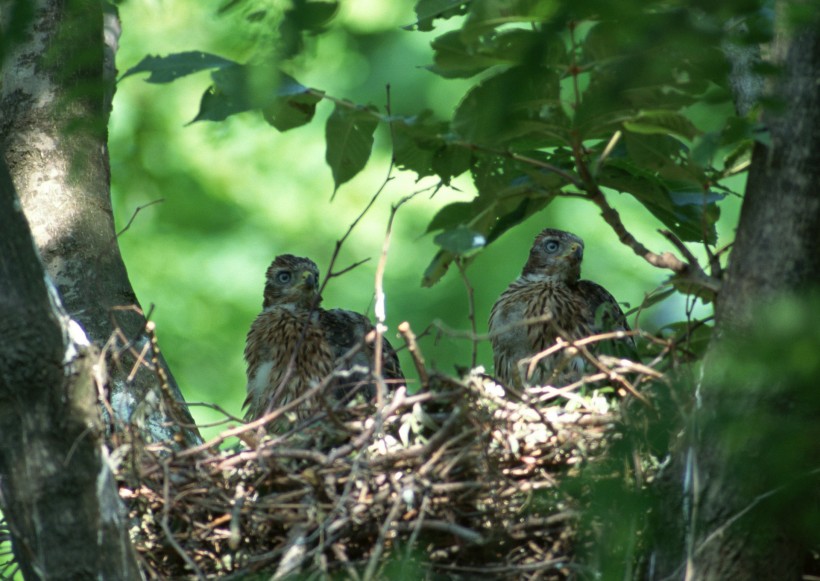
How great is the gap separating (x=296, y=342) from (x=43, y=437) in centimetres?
238

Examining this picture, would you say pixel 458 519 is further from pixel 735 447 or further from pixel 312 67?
pixel 312 67

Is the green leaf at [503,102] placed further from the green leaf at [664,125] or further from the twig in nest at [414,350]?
the twig in nest at [414,350]

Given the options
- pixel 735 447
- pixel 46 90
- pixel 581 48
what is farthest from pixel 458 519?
pixel 46 90

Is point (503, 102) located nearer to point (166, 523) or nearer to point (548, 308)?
point (166, 523)

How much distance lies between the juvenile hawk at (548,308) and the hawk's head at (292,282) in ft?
2.77

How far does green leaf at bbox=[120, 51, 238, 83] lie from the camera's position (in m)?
2.89

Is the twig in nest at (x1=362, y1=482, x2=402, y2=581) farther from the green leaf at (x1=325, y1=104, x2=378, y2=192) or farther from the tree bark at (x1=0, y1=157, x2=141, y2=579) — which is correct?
the green leaf at (x1=325, y1=104, x2=378, y2=192)

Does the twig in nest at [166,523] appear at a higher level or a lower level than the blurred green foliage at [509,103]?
lower

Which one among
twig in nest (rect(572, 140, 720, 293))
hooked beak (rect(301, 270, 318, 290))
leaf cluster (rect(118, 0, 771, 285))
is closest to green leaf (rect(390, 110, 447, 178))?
leaf cluster (rect(118, 0, 771, 285))

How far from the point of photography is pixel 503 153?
346 centimetres

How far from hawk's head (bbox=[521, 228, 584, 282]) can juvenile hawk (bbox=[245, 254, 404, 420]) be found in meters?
0.85

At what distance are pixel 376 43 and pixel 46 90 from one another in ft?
5.60

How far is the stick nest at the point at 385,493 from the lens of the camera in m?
3.38

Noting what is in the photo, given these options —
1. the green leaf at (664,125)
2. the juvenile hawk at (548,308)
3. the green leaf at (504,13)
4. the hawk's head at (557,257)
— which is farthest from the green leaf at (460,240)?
the hawk's head at (557,257)
